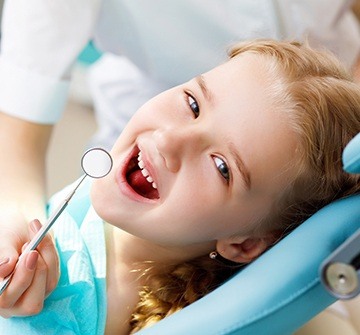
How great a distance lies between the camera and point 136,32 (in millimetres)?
1360

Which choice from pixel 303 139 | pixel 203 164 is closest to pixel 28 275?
pixel 203 164

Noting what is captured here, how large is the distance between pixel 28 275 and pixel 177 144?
242 mm

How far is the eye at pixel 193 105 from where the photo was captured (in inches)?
40.2

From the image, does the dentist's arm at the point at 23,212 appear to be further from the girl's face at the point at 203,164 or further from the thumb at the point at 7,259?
the girl's face at the point at 203,164

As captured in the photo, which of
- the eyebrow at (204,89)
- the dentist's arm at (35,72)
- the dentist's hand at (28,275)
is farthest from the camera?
the dentist's arm at (35,72)

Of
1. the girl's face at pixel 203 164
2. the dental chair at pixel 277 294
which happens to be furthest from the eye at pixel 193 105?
the dental chair at pixel 277 294

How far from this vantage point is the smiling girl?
99 centimetres

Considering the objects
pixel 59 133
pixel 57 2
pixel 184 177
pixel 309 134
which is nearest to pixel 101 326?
pixel 184 177

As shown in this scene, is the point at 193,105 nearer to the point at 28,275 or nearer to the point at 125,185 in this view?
the point at 125,185

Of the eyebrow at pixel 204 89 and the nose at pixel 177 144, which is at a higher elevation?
the eyebrow at pixel 204 89

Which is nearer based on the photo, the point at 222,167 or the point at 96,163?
the point at 96,163

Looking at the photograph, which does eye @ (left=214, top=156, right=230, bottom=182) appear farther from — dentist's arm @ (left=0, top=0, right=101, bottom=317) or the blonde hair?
dentist's arm @ (left=0, top=0, right=101, bottom=317)

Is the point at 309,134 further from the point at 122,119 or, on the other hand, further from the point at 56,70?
the point at 122,119

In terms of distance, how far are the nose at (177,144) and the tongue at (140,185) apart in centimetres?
7
